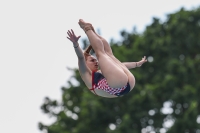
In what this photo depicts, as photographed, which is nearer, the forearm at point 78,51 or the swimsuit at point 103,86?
the forearm at point 78,51

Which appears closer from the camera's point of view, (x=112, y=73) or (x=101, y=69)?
(x=112, y=73)

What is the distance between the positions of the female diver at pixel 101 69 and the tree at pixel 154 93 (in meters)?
18.5

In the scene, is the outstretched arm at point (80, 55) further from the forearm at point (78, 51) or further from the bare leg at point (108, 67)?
the bare leg at point (108, 67)

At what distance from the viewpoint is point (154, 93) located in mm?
32156

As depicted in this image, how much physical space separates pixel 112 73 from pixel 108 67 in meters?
0.13

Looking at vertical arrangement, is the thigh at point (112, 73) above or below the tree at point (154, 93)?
below

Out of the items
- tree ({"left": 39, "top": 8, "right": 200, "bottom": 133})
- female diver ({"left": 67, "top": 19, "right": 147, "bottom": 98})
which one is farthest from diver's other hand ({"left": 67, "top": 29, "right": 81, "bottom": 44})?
tree ({"left": 39, "top": 8, "right": 200, "bottom": 133})

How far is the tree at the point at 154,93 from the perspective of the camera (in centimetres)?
3156

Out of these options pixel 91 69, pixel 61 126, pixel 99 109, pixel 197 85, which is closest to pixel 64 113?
pixel 61 126

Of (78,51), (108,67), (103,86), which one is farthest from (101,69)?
(78,51)

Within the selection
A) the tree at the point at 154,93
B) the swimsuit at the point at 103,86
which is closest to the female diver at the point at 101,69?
the swimsuit at the point at 103,86

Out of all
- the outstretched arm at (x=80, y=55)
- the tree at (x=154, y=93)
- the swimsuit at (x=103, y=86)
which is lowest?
the swimsuit at (x=103, y=86)

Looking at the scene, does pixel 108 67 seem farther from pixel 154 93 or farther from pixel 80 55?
pixel 154 93

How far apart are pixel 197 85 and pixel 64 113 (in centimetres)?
728
